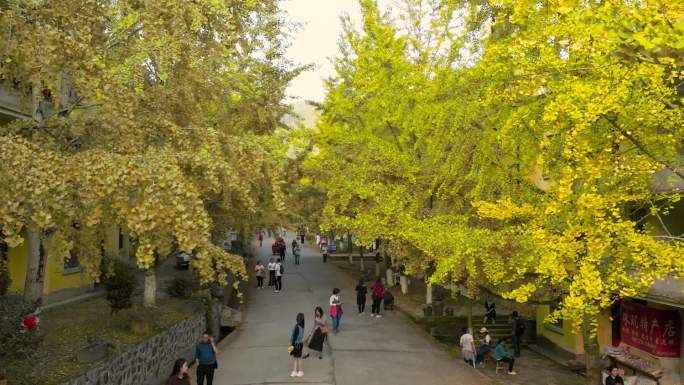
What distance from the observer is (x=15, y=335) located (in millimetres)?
8180

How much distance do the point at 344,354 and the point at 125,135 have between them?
9.90m

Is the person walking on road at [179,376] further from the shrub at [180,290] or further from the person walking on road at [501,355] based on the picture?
the person walking on road at [501,355]

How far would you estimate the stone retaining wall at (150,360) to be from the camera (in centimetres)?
955

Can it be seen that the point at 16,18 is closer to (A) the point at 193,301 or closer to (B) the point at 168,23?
(B) the point at 168,23

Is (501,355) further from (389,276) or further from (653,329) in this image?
(389,276)

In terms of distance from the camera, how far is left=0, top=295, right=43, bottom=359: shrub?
7.97 meters

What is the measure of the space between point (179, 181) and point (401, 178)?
37.1 feet

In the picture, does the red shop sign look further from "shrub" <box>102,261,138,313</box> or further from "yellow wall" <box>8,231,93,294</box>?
"yellow wall" <box>8,231,93,294</box>

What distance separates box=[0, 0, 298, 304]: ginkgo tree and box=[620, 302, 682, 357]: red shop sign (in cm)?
1292

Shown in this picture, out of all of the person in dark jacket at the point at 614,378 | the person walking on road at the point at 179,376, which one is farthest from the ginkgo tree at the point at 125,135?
the person in dark jacket at the point at 614,378

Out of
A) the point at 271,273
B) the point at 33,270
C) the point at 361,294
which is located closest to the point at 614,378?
the point at 361,294

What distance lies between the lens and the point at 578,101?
8.14 metres

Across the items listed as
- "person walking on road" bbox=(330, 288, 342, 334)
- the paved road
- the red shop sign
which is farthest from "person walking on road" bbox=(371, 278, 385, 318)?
the red shop sign

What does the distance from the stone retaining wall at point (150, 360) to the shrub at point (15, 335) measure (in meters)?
0.85
